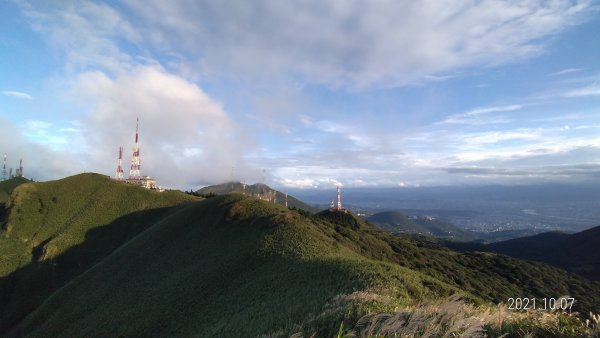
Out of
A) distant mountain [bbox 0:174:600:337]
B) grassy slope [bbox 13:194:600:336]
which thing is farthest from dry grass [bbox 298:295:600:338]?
grassy slope [bbox 13:194:600:336]

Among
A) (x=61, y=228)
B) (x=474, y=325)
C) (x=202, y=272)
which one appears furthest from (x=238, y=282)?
(x=61, y=228)

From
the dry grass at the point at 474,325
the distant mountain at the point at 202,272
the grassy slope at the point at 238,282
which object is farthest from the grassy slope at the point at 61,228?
the dry grass at the point at 474,325

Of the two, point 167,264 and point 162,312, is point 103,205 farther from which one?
point 162,312

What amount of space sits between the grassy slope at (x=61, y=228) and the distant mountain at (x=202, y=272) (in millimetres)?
358

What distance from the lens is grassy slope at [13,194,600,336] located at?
867 inches

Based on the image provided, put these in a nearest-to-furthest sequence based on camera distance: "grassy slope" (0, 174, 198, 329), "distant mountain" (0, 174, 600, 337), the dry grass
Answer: the dry grass, "distant mountain" (0, 174, 600, 337), "grassy slope" (0, 174, 198, 329)

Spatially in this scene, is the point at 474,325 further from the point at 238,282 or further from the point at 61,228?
the point at 61,228

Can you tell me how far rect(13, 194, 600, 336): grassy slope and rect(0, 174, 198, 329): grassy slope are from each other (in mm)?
19805

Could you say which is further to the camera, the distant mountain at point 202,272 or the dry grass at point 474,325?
the distant mountain at point 202,272

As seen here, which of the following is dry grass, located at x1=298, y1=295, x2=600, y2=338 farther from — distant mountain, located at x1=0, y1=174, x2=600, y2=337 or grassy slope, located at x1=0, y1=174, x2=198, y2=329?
grassy slope, located at x1=0, y1=174, x2=198, y2=329

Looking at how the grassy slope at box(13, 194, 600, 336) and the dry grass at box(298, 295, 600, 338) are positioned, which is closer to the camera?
the dry grass at box(298, 295, 600, 338)

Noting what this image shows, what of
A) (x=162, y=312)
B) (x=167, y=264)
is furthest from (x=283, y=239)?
(x=167, y=264)

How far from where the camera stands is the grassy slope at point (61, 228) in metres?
78.0

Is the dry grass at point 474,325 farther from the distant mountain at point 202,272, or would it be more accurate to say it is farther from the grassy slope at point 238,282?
the grassy slope at point 238,282
